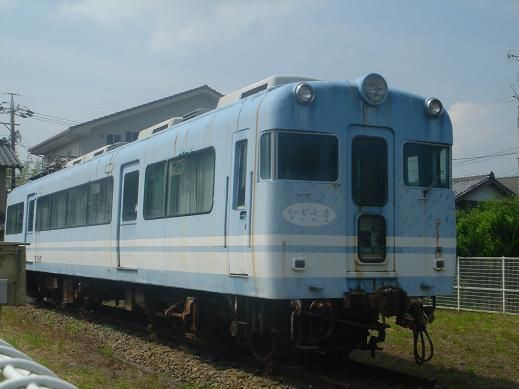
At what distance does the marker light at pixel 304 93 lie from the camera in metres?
7.67

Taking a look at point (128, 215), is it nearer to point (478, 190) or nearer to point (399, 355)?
point (399, 355)

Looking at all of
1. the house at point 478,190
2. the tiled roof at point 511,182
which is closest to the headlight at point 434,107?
the house at point 478,190

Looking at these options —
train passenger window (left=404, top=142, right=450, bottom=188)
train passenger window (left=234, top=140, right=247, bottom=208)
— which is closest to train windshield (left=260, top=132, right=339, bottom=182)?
train passenger window (left=234, top=140, right=247, bottom=208)

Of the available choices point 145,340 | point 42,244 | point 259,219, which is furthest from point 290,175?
point 42,244

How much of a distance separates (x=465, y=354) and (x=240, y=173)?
457 centimetres

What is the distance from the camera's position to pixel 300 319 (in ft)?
25.6

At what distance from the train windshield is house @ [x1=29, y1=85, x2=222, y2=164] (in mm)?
25463

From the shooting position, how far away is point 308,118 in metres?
7.75

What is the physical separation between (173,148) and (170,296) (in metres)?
2.11

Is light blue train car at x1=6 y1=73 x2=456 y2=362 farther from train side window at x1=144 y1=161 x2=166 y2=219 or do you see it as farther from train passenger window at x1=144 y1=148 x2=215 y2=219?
train side window at x1=144 y1=161 x2=166 y2=219

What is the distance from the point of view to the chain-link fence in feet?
54.0

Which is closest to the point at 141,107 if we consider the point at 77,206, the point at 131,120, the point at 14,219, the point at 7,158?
the point at 131,120

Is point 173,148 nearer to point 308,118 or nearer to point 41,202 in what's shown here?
point 308,118

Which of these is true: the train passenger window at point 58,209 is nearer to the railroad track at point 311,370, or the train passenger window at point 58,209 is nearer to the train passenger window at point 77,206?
the train passenger window at point 77,206
